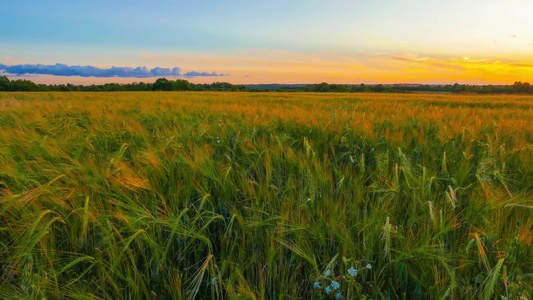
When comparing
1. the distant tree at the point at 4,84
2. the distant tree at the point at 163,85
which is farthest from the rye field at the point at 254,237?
the distant tree at the point at 163,85

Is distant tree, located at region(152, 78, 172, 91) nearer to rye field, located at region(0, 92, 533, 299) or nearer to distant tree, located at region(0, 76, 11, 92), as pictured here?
distant tree, located at region(0, 76, 11, 92)

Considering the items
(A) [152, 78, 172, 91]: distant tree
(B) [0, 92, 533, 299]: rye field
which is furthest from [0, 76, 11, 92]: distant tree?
(B) [0, 92, 533, 299]: rye field

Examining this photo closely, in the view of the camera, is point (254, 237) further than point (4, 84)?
No

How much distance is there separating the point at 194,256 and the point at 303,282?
0.57m

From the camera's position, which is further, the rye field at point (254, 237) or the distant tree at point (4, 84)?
the distant tree at point (4, 84)

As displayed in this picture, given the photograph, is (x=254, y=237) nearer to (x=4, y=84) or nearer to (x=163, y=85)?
(x=4, y=84)

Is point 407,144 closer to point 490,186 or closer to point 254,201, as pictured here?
point 490,186

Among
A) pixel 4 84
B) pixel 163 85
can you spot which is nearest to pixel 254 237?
pixel 4 84

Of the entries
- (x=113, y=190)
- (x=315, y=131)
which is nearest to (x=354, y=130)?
(x=315, y=131)

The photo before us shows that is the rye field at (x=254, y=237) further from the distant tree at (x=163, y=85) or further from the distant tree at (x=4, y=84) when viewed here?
the distant tree at (x=163, y=85)

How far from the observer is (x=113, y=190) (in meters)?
1.55

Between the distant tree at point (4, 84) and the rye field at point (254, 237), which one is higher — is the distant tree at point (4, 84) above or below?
above

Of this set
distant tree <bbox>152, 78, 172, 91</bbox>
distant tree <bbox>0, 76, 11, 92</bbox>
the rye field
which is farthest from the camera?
distant tree <bbox>152, 78, 172, 91</bbox>

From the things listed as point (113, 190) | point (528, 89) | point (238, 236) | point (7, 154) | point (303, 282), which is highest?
point (528, 89)
